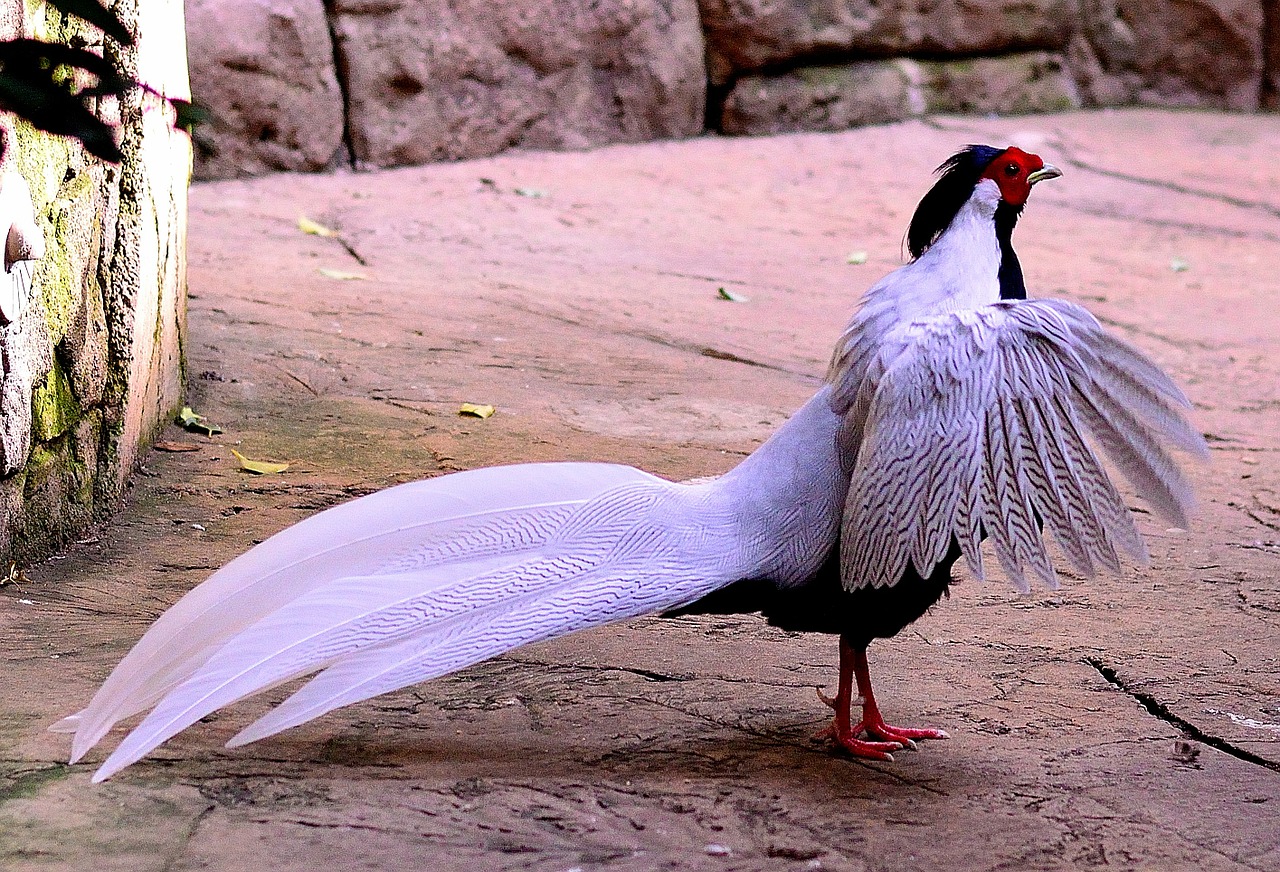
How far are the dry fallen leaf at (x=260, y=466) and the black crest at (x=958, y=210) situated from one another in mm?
1884

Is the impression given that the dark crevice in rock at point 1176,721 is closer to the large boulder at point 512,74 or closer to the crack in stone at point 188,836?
the crack in stone at point 188,836

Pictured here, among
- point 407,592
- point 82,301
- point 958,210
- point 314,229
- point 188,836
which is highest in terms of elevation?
point 958,210

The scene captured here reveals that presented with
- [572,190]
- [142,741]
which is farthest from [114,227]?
[572,190]

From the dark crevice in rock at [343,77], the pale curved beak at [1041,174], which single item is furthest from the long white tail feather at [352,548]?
the dark crevice in rock at [343,77]

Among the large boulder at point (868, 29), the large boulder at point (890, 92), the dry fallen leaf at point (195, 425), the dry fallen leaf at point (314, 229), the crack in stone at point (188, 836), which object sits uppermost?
the large boulder at point (868, 29)

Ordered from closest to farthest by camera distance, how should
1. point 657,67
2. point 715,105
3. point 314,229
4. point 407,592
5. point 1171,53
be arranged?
1. point 407,592
2. point 314,229
3. point 657,67
4. point 715,105
5. point 1171,53

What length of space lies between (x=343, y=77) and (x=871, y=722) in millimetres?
5819

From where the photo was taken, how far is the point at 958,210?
2533 millimetres

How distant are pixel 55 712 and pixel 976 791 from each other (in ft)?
5.09

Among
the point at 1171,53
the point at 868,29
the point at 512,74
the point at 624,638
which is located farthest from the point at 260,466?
the point at 1171,53

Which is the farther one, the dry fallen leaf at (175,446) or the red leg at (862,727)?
the dry fallen leaf at (175,446)

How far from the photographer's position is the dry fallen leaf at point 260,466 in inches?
147

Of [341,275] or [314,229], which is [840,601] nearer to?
[341,275]

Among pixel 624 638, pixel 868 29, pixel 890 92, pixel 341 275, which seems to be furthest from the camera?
pixel 890 92
